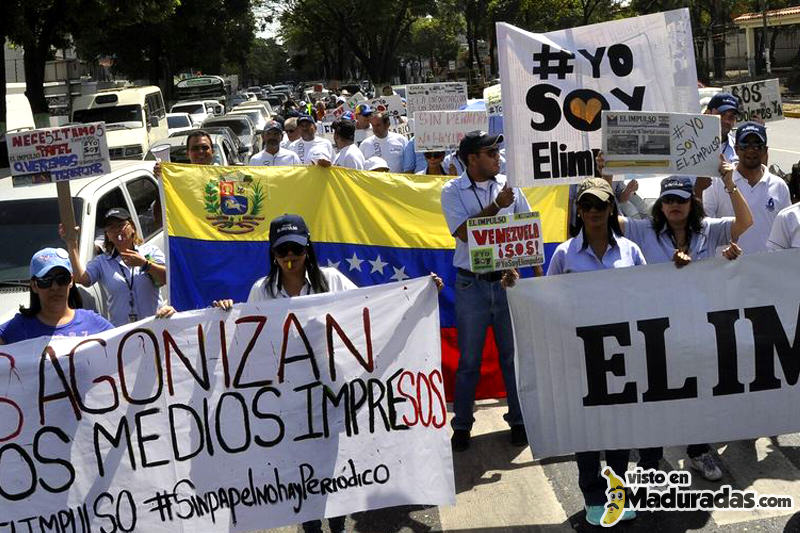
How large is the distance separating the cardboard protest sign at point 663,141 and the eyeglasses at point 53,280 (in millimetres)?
2741

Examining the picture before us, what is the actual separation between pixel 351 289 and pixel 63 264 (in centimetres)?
136

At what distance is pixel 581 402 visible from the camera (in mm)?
4926

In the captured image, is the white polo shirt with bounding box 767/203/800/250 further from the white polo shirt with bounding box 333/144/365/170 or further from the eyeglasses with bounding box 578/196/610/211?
the white polo shirt with bounding box 333/144/365/170

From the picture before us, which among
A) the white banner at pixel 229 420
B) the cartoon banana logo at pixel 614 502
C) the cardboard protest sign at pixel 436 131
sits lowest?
the cartoon banana logo at pixel 614 502

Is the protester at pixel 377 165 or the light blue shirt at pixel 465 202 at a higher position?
the protester at pixel 377 165

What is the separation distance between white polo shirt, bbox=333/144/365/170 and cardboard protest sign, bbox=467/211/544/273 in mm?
4575

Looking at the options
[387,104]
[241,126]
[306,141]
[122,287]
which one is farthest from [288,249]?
[241,126]

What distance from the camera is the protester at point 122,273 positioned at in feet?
19.4

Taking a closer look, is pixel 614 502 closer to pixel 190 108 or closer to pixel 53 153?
pixel 53 153

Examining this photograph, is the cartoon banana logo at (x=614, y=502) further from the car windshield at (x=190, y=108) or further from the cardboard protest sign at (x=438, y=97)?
the car windshield at (x=190, y=108)

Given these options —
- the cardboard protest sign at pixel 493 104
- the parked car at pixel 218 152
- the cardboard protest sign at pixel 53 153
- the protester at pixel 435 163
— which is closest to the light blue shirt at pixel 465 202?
the cardboard protest sign at pixel 53 153

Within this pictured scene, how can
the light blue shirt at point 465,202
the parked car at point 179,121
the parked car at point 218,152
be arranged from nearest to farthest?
the light blue shirt at point 465,202
the parked car at point 218,152
the parked car at point 179,121

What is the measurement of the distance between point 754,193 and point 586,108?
1.57m

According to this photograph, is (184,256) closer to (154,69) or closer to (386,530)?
(386,530)
